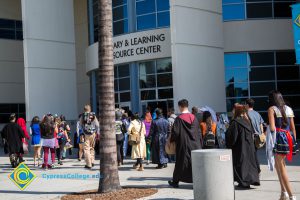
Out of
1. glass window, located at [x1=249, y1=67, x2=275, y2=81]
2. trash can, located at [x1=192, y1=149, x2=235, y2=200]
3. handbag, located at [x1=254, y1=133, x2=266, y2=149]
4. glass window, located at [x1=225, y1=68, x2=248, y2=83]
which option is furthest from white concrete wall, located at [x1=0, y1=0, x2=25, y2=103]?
trash can, located at [x1=192, y1=149, x2=235, y2=200]

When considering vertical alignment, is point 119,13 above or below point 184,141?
above

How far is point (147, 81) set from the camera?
25.0m

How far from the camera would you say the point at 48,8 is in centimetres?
2581

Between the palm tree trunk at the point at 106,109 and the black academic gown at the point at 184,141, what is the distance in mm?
1297

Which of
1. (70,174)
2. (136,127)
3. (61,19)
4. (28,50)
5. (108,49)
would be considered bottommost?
(70,174)

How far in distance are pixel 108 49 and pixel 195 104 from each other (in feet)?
39.1

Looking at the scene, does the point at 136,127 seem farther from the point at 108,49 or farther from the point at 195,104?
the point at 195,104

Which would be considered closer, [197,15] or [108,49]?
[108,49]

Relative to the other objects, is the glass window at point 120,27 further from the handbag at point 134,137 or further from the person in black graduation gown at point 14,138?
the handbag at point 134,137

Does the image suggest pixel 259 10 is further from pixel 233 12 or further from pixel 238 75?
pixel 238 75

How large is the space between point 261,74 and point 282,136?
56.6ft

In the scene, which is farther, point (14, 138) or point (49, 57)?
point (49, 57)

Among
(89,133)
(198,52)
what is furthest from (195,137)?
(198,52)

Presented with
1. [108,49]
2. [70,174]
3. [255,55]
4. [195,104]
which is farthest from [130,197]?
[255,55]
